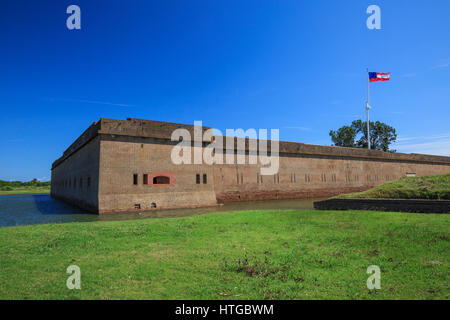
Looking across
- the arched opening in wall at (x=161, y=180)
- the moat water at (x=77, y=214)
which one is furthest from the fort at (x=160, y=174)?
the moat water at (x=77, y=214)

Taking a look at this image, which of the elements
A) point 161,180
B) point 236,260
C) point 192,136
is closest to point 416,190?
point 236,260

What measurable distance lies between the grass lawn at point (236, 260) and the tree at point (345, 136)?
4940 cm

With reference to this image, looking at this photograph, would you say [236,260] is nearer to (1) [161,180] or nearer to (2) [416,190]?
(2) [416,190]

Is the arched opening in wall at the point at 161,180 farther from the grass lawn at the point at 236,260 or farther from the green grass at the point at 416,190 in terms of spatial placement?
the green grass at the point at 416,190

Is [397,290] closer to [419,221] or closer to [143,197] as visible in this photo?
[419,221]

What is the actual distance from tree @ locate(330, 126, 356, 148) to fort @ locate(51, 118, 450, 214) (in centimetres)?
2904

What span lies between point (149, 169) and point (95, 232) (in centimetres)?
867

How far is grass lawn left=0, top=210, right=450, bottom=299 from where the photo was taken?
11.0ft

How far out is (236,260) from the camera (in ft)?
14.9

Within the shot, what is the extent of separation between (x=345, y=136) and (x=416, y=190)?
4774 centimetres

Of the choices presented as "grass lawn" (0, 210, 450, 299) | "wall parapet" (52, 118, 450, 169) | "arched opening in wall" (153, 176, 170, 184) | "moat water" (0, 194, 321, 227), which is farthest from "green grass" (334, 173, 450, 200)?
"wall parapet" (52, 118, 450, 169)

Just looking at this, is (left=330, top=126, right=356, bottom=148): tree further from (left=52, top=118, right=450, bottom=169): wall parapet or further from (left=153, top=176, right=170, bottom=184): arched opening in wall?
(left=153, top=176, right=170, bottom=184): arched opening in wall
